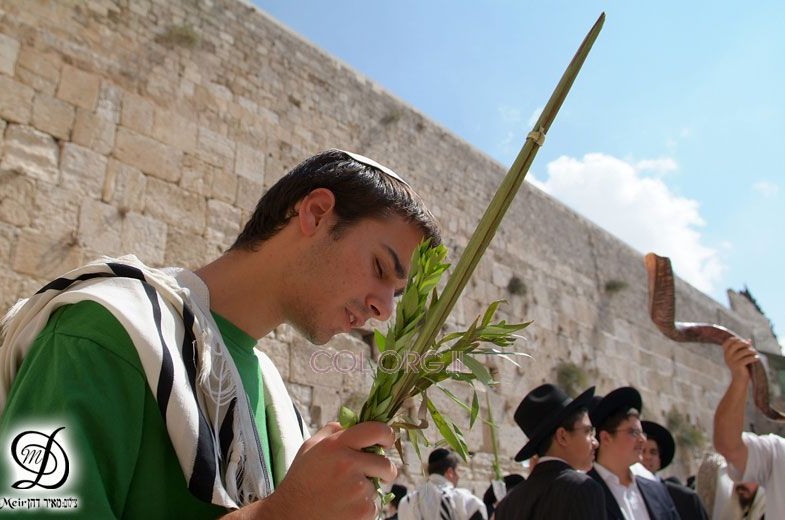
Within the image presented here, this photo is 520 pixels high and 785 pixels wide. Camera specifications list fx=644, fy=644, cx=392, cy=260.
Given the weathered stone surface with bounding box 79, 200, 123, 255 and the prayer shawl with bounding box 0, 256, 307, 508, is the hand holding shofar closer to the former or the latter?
the prayer shawl with bounding box 0, 256, 307, 508

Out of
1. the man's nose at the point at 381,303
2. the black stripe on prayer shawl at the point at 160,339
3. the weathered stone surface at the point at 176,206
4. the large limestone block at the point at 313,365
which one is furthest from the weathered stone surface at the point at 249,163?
the black stripe on prayer shawl at the point at 160,339

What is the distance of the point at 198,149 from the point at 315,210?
4.48 m

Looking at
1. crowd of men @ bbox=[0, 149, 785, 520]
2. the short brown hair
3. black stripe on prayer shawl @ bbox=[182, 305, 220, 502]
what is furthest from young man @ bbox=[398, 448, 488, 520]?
black stripe on prayer shawl @ bbox=[182, 305, 220, 502]

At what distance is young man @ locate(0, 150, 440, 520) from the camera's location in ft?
3.21

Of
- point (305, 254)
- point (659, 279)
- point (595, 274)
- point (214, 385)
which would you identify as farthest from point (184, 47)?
point (595, 274)

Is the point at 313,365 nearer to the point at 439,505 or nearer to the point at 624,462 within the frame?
the point at 439,505

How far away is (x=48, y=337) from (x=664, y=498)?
3.93 meters

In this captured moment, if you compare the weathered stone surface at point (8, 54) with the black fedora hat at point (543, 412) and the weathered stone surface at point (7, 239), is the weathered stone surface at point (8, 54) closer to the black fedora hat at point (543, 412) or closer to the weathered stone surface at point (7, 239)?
the weathered stone surface at point (7, 239)

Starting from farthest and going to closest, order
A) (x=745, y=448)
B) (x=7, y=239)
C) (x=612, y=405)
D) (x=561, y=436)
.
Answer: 1. (x=7, y=239)
2. (x=612, y=405)
3. (x=745, y=448)
4. (x=561, y=436)

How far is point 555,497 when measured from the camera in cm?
305

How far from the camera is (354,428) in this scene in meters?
1.05

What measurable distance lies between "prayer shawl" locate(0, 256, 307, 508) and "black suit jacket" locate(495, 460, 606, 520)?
6.90ft

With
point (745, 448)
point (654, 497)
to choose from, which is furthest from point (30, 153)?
point (745, 448)

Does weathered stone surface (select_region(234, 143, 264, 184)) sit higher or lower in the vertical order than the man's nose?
higher
